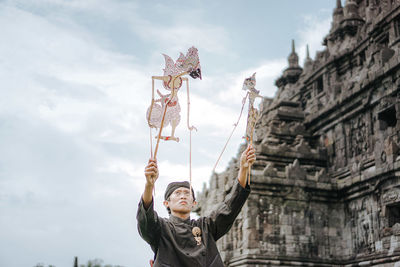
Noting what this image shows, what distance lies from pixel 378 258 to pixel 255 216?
4.12 metres

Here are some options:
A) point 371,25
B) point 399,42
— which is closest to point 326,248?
point 399,42

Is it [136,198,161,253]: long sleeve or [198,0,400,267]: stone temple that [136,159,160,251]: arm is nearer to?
[136,198,161,253]: long sleeve

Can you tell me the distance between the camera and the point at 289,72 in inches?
1234

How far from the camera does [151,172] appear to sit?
4.49 metres

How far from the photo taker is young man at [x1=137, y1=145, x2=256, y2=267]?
459cm

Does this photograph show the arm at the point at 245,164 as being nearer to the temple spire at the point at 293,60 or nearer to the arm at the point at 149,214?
the arm at the point at 149,214

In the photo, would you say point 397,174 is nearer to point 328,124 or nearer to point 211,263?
point 328,124

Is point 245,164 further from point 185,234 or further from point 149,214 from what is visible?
point 149,214

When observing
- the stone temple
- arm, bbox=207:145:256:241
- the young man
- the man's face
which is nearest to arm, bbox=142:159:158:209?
the young man

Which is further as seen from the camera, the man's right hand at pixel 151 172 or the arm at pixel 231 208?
the arm at pixel 231 208

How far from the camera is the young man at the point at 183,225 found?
15.1ft

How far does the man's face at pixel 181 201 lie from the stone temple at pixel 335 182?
12586 millimetres

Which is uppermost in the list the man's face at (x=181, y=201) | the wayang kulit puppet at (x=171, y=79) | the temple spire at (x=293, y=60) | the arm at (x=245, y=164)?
the temple spire at (x=293, y=60)

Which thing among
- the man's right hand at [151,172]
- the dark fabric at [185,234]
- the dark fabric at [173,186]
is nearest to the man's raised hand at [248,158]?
the dark fabric at [185,234]
